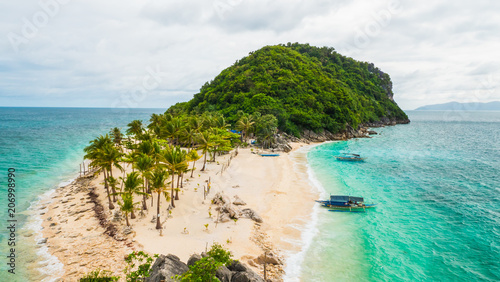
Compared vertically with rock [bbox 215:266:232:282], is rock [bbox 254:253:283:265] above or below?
below

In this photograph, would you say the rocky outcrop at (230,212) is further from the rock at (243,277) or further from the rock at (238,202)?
the rock at (243,277)

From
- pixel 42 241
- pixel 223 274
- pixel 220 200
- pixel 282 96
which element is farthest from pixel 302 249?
pixel 282 96

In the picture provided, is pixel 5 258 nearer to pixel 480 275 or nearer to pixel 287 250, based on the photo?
pixel 287 250

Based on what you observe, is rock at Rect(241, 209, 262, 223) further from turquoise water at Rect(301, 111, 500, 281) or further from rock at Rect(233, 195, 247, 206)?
turquoise water at Rect(301, 111, 500, 281)

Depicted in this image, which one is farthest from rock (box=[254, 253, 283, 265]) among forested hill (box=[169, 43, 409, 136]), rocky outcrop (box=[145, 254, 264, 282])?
forested hill (box=[169, 43, 409, 136])

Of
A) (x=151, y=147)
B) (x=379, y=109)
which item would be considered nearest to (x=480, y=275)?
(x=151, y=147)

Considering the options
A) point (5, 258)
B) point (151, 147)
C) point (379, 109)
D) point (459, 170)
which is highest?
point (379, 109)

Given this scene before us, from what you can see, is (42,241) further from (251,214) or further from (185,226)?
(251,214)

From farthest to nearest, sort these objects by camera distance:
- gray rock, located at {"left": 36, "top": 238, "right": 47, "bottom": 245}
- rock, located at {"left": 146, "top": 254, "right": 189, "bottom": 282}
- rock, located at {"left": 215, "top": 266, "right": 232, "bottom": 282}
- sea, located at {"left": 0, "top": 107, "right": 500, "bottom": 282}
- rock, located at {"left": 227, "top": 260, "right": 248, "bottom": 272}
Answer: gray rock, located at {"left": 36, "top": 238, "right": 47, "bottom": 245} → sea, located at {"left": 0, "top": 107, "right": 500, "bottom": 282} → rock, located at {"left": 227, "top": 260, "right": 248, "bottom": 272} → rock, located at {"left": 215, "top": 266, "right": 232, "bottom": 282} → rock, located at {"left": 146, "top": 254, "right": 189, "bottom": 282}
